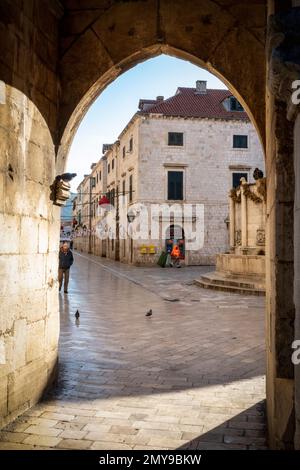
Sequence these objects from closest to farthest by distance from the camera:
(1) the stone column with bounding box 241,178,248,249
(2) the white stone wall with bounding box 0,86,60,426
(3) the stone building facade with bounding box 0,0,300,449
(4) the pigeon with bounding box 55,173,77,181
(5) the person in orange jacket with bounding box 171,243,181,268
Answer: (3) the stone building facade with bounding box 0,0,300,449, (2) the white stone wall with bounding box 0,86,60,426, (4) the pigeon with bounding box 55,173,77,181, (1) the stone column with bounding box 241,178,248,249, (5) the person in orange jacket with bounding box 171,243,181,268

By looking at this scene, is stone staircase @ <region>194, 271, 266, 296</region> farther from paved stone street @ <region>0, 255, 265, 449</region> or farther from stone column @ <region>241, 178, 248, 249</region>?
paved stone street @ <region>0, 255, 265, 449</region>

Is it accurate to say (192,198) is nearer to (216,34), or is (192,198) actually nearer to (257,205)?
(257,205)

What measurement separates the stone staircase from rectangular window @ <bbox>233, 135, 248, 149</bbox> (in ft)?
54.0

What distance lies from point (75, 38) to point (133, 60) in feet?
2.35

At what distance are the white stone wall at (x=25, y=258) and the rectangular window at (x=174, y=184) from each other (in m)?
25.0

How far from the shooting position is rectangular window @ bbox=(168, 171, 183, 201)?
29.6 meters

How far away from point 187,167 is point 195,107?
4.72 m

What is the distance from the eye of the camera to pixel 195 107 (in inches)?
1212

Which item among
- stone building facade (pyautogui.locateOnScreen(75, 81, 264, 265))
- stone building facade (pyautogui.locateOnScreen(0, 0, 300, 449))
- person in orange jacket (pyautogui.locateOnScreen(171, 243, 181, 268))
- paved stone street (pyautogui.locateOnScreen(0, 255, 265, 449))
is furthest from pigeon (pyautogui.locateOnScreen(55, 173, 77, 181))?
stone building facade (pyautogui.locateOnScreen(75, 81, 264, 265))

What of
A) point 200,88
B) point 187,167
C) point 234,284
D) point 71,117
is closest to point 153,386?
point 71,117

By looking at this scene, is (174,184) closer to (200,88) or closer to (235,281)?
(200,88)

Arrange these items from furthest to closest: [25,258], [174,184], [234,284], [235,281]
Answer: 1. [174,184]
2. [235,281]
3. [234,284]
4. [25,258]

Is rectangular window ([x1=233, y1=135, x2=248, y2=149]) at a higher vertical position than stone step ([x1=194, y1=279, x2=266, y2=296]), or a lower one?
higher
